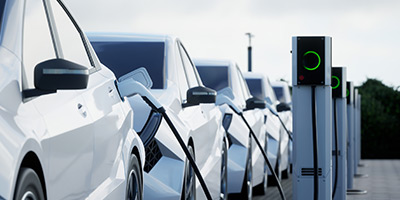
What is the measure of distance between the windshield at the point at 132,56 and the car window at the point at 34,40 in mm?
3554

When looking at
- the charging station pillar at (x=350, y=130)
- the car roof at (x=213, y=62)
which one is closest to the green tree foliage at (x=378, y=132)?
the charging station pillar at (x=350, y=130)

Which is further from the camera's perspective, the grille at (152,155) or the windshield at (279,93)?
the windshield at (279,93)

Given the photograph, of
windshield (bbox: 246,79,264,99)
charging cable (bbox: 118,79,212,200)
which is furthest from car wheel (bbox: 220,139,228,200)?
windshield (bbox: 246,79,264,99)

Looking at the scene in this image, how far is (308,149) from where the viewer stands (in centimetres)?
884

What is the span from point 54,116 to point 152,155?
3.19m

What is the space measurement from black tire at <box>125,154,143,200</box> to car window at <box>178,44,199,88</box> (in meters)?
2.97

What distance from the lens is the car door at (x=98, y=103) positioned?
16.8 ft

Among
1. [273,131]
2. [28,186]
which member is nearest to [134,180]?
[28,186]

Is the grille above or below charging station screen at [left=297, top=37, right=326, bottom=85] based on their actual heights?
below

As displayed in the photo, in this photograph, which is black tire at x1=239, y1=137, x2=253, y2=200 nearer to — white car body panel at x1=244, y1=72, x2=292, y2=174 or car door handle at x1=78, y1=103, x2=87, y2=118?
white car body panel at x1=244, y1=72, x2=292, y2=174

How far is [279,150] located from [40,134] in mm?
12838

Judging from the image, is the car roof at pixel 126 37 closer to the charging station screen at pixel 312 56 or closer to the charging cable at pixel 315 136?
the charging station screen at pixel 312 56

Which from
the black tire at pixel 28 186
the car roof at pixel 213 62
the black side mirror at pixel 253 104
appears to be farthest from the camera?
the car roof at pixel 213 62

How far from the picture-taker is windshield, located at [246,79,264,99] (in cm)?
1892
